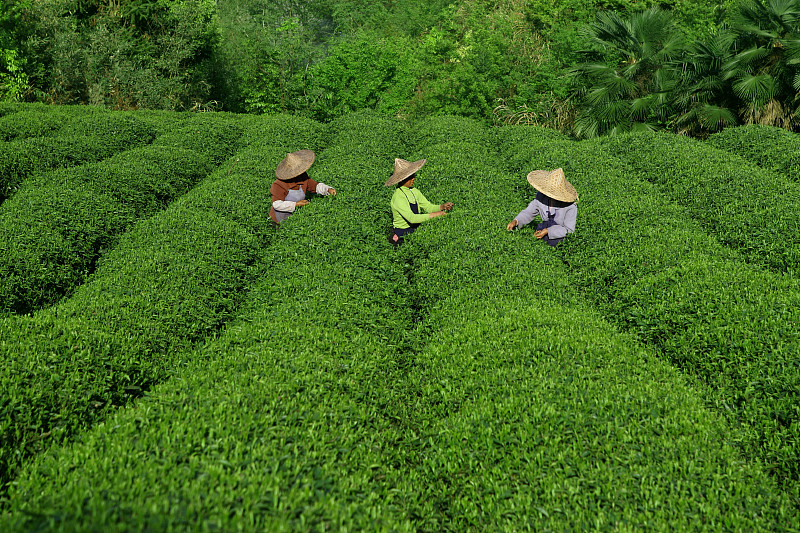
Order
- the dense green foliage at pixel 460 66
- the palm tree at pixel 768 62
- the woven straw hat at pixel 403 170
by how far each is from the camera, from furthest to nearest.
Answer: the dense green foliage at pixel 460 66
the palm tree at pixel 768 62
the woven straw hat at pixel 403 170

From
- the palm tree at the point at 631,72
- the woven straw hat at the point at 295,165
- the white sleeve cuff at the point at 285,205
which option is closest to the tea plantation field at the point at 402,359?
the white sleeve cuff at the point at 285,205

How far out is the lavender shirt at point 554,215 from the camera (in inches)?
426

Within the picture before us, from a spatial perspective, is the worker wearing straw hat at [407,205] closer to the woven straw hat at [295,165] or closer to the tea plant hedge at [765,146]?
the woven straw hat at [295,165]

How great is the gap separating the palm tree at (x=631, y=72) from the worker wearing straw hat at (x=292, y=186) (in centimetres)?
1474

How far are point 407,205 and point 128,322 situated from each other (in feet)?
20.0

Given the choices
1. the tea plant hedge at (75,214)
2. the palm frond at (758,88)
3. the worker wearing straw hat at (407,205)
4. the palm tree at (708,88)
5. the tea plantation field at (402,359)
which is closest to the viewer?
the tea plantation field at (402,359)

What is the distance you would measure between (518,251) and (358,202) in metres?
4.85

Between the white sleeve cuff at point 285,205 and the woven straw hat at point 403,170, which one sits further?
the white sleeve cuff at point 285,205

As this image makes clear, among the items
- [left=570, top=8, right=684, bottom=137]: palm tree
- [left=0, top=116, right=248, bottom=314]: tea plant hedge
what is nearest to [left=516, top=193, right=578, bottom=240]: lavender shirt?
[left=0, top=116, right=248, bottom=314]: tea plant hedge

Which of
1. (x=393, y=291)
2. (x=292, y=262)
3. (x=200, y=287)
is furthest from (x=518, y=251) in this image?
(x=200, y=287)

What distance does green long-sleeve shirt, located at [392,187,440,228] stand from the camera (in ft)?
37.2

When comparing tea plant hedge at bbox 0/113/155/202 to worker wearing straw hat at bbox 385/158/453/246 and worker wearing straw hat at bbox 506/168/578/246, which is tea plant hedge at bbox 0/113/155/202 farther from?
worker wearing straw hat at bbox 506/168/578/246

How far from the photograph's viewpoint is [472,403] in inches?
246

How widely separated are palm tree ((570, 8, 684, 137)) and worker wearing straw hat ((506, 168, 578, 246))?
1296cm
